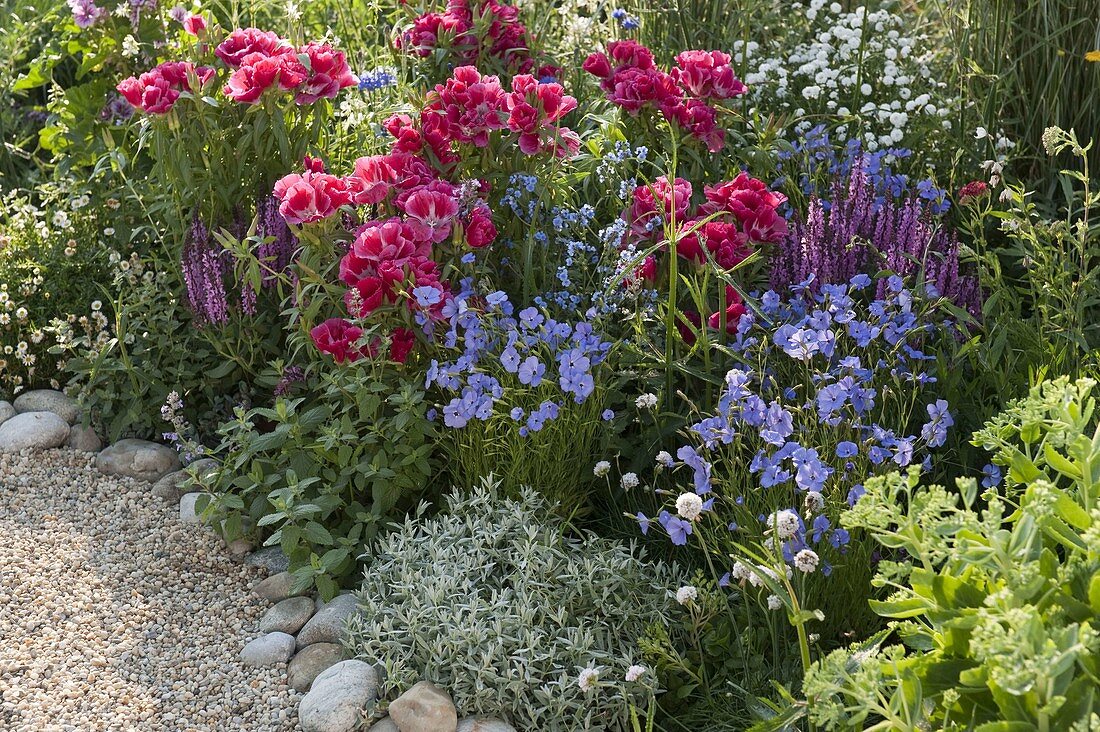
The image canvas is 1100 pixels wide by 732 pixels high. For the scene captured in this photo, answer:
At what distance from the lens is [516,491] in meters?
2.82

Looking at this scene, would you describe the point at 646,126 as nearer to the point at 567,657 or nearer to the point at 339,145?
the point at 339,145

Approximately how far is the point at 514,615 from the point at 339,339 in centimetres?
84

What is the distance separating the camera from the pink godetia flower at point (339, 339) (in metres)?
2.82

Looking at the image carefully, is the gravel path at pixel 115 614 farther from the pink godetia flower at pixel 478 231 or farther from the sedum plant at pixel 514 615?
the pink godetia flower at pixel 478 231

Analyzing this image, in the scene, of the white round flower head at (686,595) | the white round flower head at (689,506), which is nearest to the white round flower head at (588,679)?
the white round flower head at (686,595)

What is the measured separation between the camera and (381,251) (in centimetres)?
271

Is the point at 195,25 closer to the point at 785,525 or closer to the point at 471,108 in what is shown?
the point at 471,108

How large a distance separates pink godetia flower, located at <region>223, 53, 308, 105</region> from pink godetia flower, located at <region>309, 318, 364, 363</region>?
27.4 inches

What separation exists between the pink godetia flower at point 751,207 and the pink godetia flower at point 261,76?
3.81 feet

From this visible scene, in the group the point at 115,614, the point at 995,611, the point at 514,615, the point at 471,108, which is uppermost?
the point at 471,108

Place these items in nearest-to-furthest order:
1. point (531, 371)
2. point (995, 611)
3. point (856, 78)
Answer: point (995, 611)
point (531, 371)
point (856, 78)

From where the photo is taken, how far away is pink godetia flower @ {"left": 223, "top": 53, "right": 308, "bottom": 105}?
3.06m

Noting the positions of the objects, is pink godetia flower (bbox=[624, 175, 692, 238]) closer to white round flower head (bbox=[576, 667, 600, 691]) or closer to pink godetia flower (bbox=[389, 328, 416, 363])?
pink godetia flower (bbox=[389, 328, 416, 363])

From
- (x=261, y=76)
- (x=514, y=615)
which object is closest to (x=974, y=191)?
(x=514, y=615)
